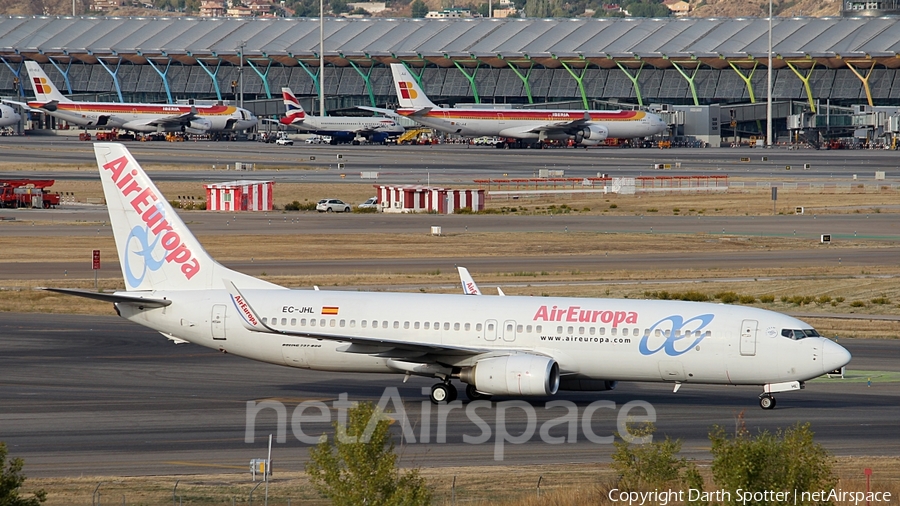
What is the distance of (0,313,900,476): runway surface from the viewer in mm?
30703

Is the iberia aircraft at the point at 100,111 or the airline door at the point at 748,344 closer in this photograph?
the airline door at the point at 748,344

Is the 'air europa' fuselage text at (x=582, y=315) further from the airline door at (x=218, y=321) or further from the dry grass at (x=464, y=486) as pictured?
the airline door at (x=218, y=321)

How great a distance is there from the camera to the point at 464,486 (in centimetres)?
2711

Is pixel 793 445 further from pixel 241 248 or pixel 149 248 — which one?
pixel 241 248

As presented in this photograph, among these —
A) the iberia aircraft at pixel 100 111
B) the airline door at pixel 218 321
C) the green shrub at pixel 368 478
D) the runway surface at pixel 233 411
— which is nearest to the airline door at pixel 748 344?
the runway surface at pixel 233 411

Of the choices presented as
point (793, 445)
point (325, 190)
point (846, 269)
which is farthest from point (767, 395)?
point (325, 190)

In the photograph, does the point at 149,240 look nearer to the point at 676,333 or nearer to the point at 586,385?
the point at 586,385

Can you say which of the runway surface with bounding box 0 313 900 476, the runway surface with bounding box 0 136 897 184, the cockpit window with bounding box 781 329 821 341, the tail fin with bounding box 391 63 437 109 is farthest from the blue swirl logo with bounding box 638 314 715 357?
the tail fin with bounding box 391 63 437 109

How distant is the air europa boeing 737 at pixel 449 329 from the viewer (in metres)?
35.5

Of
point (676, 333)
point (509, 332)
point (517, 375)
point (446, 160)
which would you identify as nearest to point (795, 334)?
point (676, 333)

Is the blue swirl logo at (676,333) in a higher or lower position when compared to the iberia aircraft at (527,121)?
lower

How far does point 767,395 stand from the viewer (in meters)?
36.5
